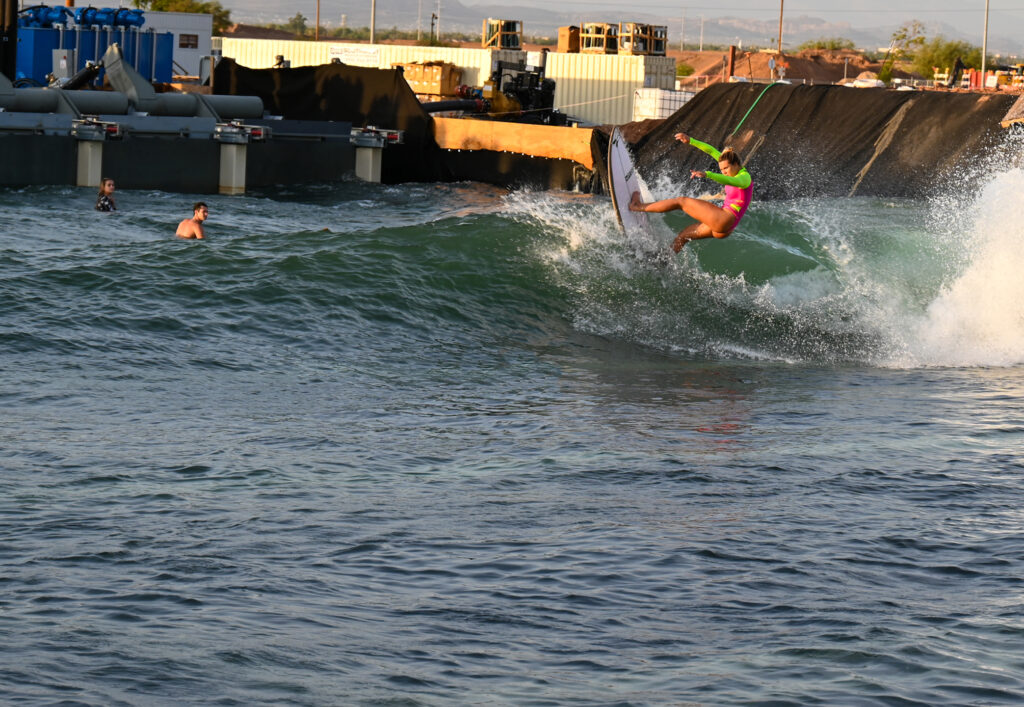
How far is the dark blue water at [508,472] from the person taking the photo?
4.85 meters

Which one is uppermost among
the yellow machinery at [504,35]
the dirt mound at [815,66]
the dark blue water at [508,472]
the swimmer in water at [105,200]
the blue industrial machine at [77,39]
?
the dirt mound at [815,66]

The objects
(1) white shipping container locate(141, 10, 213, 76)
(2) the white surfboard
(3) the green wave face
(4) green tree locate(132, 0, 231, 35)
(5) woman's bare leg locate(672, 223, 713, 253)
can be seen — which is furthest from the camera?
(4) green tree locate(132, 0, 231, 35)

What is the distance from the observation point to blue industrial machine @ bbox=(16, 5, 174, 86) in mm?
33000

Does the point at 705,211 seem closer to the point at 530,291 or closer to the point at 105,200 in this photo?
the point at 530,291

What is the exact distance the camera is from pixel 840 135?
25516mm

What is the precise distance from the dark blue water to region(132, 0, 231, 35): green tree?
69.2 meters

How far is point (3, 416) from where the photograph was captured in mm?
8656

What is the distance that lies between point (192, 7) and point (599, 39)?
5524 cm

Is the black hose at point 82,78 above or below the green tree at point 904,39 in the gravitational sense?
below

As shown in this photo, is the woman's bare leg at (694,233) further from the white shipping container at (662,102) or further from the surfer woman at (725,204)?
the white shipping container at (662,102)

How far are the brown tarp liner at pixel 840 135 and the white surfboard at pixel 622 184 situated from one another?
442 inches

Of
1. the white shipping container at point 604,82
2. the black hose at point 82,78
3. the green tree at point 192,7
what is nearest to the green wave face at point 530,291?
the black hose at point 82,78

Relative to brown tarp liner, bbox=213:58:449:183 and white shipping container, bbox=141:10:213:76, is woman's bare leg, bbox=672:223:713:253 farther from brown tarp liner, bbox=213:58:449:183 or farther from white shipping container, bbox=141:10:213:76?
white shipping container, bbox=141:10:213:76

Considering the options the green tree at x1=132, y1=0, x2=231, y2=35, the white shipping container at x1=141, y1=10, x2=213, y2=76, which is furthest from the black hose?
the green tree at x1=132, y1=0, x2=231, y2=35
